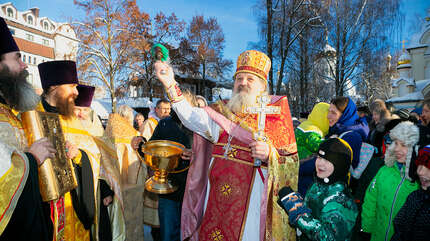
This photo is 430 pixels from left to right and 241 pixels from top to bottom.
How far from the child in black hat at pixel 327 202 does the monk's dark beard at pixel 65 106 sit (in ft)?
7.82

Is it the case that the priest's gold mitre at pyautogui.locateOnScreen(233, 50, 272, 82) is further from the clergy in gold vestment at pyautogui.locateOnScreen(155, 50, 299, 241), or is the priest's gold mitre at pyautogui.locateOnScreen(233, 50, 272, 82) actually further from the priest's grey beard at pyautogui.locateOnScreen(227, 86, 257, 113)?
the priest's grey beard at pyautogui.locateOnScreen(227, 86, 257, 113)

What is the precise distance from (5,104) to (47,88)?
98cm

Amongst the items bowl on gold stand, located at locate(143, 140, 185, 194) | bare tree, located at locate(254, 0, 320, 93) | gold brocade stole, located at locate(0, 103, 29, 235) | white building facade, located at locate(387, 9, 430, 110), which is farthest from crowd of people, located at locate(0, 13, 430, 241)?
white building facade, located at locate(387, 9, 430, 110)

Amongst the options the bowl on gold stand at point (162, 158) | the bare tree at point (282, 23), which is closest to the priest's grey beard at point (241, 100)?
the bowl on gold stand at point (162, 158)

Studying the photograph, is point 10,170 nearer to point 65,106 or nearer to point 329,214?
point 65,106

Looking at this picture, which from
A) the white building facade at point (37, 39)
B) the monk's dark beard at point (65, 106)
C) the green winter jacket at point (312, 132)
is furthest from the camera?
the white building facade at point (37, 39)

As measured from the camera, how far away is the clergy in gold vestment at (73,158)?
A: 272 cm

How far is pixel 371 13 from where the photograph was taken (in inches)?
773

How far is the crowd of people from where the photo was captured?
192 centimetres

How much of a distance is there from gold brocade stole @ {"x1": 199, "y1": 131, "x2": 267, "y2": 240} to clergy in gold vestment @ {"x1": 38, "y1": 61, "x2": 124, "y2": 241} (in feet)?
4.20

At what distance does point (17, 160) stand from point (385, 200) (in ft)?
11.4

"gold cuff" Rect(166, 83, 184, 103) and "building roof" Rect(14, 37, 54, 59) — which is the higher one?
"building roof" Rect(14, 37, 54, 59)

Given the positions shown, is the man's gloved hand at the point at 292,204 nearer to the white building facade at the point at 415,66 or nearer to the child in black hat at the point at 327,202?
the child in black hat at the point at 327,202

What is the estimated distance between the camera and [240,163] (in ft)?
8.66
